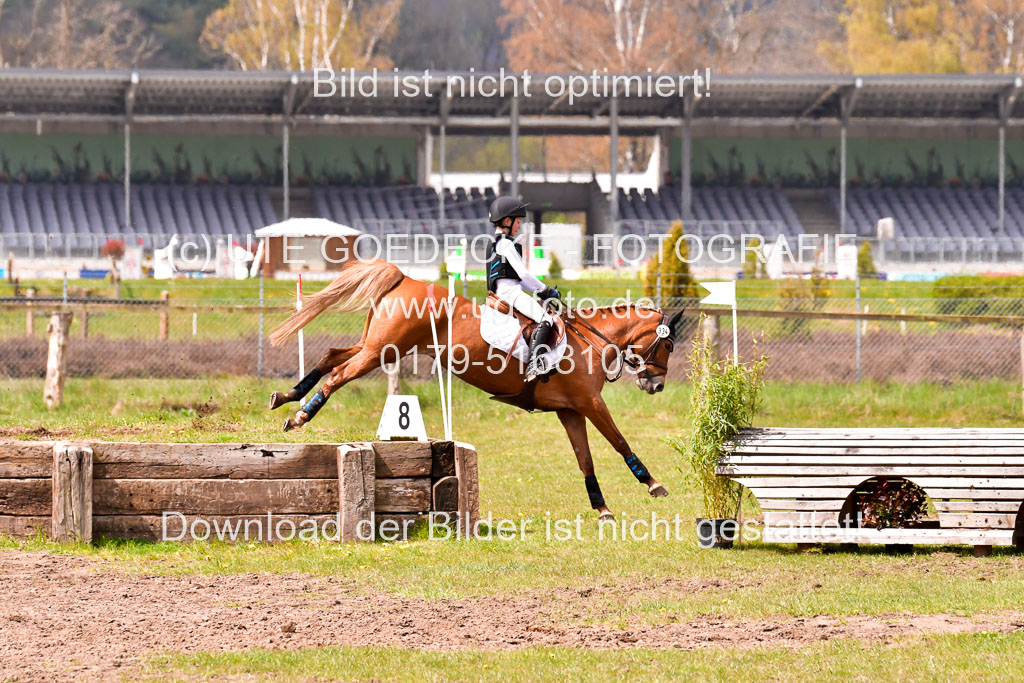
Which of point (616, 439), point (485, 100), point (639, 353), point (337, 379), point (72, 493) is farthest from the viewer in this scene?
point (485, 100)

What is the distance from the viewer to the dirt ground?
6102 mm

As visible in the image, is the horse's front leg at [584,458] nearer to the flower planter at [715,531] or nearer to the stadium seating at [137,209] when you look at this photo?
the flower planter at [715,531]

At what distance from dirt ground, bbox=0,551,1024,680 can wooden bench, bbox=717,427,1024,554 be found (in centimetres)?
129

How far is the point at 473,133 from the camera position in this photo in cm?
4938

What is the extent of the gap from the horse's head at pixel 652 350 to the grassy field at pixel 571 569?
3.43 ft

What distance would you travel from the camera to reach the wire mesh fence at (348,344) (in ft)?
62.1

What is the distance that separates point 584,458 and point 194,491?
2984 millimetres

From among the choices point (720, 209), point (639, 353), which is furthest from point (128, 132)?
point (639, 353)

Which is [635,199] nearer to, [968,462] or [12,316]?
[12,316]

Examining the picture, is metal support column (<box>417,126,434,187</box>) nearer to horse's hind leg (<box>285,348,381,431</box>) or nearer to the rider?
the rider

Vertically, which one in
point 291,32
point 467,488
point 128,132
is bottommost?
point 467,488

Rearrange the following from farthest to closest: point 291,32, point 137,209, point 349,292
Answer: point 291,32 < point 137,209 < point 349,292

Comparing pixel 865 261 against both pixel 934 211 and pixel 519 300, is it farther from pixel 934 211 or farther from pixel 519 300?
pixel 519 300

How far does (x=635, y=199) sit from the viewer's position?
44.8 m
